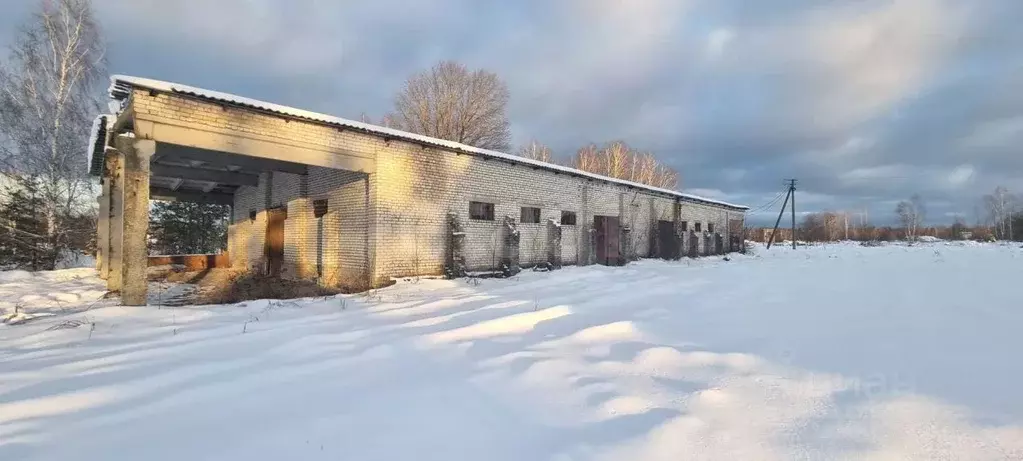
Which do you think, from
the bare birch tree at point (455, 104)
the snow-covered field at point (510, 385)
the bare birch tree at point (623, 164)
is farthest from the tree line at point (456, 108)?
the snow-covered field at point (510, 385)

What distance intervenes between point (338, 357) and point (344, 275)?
24.4ft

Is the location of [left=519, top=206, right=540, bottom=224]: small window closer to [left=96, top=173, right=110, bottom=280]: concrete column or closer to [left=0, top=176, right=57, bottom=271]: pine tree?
[left=96, top=173, right=110, bottom=280]: concrete column

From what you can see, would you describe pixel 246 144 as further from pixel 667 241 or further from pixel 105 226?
pixel 667 241

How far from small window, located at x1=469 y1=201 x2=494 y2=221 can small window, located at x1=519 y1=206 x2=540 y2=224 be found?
129 centimetres

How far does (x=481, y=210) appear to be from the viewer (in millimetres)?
13078

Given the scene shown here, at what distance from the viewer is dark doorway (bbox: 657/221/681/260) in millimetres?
21184

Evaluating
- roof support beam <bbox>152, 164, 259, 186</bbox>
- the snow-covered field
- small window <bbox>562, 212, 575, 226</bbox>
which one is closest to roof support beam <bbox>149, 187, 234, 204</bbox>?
roof support beam <bbox>152, 164, 259, 186</bbox>

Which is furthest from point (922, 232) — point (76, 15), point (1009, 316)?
point (76, 15)

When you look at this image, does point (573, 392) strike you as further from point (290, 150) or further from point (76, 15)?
point (76, 15)

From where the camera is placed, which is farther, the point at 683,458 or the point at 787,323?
the point at 787,323

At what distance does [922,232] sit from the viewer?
2982 inches

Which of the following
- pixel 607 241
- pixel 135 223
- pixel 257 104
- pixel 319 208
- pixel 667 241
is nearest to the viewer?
pixel 135 223

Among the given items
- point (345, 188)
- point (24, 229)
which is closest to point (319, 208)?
point (345, 188)

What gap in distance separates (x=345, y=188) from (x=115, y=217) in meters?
5.73
